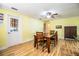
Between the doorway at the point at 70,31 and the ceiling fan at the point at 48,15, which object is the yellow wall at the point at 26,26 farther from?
the doorway at the point at 70,31

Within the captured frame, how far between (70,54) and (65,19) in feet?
2.95

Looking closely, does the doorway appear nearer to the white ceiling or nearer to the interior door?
the white ceiling

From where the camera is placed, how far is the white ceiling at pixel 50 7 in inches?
100

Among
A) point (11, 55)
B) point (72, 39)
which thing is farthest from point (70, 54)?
point (11, 55)

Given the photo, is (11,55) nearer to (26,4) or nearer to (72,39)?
(26,4)

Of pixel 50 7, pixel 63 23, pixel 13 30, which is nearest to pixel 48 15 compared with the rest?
pixel 50 7

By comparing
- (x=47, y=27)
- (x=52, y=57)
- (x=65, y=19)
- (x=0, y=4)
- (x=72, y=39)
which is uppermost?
(x=0, y=4)

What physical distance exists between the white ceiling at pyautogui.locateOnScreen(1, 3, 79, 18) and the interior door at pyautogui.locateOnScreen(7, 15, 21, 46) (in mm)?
332

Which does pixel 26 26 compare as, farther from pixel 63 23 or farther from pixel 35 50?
pixel 63 23

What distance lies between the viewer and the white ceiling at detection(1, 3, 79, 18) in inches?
100

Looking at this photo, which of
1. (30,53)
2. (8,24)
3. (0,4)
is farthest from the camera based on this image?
(8,24)

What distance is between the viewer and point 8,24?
288cm

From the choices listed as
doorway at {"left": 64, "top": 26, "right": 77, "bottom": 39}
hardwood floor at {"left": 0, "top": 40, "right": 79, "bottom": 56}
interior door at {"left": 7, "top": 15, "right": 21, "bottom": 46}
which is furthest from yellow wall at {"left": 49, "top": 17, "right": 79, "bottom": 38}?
interior door at {"left": 7, "top": 15, "right": 21, "bottom": 46}

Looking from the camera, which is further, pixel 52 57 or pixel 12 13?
pixel 12 13
